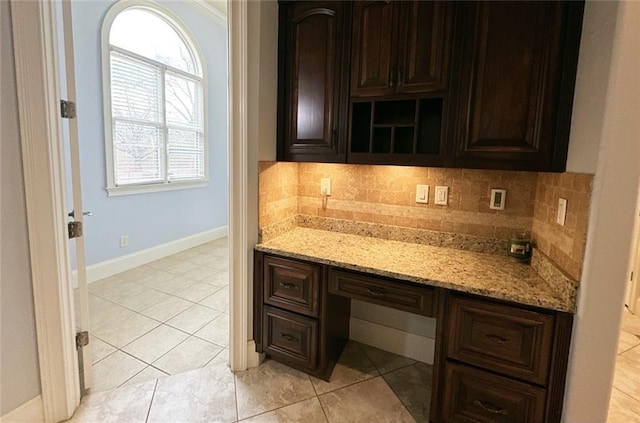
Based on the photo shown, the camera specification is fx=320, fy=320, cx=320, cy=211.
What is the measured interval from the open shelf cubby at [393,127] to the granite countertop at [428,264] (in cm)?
57

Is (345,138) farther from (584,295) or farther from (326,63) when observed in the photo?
(584,295)

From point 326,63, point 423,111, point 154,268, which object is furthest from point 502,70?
point 154,268

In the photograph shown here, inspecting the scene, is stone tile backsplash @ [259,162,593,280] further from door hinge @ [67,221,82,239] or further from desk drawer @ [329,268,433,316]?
door hinge @ [67,221,82,239]

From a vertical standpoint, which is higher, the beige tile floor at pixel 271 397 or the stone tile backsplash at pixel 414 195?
the stone tile backsplash at pixel 414 195

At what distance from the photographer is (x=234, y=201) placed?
188 centimetres

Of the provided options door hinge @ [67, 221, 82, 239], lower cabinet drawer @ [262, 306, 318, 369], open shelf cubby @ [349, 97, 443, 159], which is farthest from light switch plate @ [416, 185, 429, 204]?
door hinge @ [67, 221, 82, 239]

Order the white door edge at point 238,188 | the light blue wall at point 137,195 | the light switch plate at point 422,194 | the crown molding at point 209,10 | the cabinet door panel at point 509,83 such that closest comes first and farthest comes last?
1. the cabinet door panel at point 509,83
2. the white door edge at point 238,188
3. the light switch plate at point 422,194
4. the light blue wall at point 137,195
5. the crown molding at point 209,10

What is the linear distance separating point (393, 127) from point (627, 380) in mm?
2271

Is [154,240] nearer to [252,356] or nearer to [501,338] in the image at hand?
[252,356]

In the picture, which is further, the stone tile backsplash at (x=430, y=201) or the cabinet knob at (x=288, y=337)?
the cabinet knob at (x=288, y=337)

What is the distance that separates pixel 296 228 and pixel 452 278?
3.80 feet

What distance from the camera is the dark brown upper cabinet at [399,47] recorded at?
60.7 inches

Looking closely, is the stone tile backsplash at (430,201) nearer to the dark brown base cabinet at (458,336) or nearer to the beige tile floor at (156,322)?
the dark brown base cabinet at (458,336)

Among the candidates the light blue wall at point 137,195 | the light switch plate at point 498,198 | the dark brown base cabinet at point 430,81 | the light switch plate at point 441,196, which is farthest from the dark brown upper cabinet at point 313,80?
Answer: the light blue wall at point 137,195
